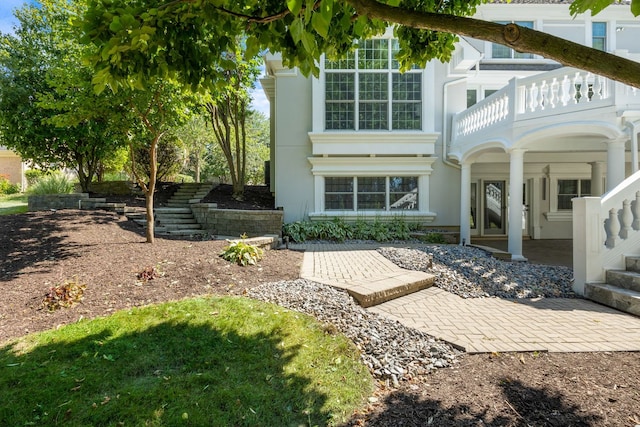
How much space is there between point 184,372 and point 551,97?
8838mm

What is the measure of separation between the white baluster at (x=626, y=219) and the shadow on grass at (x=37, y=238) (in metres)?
9.53

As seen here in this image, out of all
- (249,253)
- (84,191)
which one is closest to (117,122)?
(249,253)

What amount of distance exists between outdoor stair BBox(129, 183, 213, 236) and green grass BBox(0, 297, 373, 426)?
620 cm

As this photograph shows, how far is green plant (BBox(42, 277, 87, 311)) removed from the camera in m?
4.39

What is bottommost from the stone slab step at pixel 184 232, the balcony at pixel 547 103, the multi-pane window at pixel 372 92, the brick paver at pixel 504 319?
the brick paver at pixel 504 319

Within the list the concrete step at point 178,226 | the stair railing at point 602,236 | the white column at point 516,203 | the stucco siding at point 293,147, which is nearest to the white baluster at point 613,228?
the stair railing at point 602,236

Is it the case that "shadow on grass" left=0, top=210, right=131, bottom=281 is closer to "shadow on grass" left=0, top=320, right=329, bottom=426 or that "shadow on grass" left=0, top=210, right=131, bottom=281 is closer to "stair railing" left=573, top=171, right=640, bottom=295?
"shadow on grass" left=0, top=320, right=329, bottom=426

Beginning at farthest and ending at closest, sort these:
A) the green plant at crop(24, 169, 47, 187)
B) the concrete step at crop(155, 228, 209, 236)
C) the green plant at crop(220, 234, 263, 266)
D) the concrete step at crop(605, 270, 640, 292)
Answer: the green plant at crop(24, 169, 47, 187)
the concrete step at crop(155, 228, 209, 236)
the green plant at crop(220, 234, 263, 266)
the concrete step at crop(605, 270, 640, 292)

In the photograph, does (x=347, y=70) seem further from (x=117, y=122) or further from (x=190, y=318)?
(x=190, y=318)

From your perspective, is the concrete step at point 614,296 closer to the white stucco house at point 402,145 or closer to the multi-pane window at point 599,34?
the white stucco house at point 402,145

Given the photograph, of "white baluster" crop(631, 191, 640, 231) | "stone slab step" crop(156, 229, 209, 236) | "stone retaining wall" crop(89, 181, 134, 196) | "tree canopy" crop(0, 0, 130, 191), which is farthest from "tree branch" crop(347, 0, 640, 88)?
"stone retaining wall" crop(89, 181, 134, 196)

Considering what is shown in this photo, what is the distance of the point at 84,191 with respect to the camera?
13.1 metres

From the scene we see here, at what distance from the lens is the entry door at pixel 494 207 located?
13883mm

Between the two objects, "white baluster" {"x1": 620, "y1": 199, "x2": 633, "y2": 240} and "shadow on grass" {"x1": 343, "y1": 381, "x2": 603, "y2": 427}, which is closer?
"shadow on grass" {"x1": 343, "y1": 381, "x2": 603, "y2": 427}
